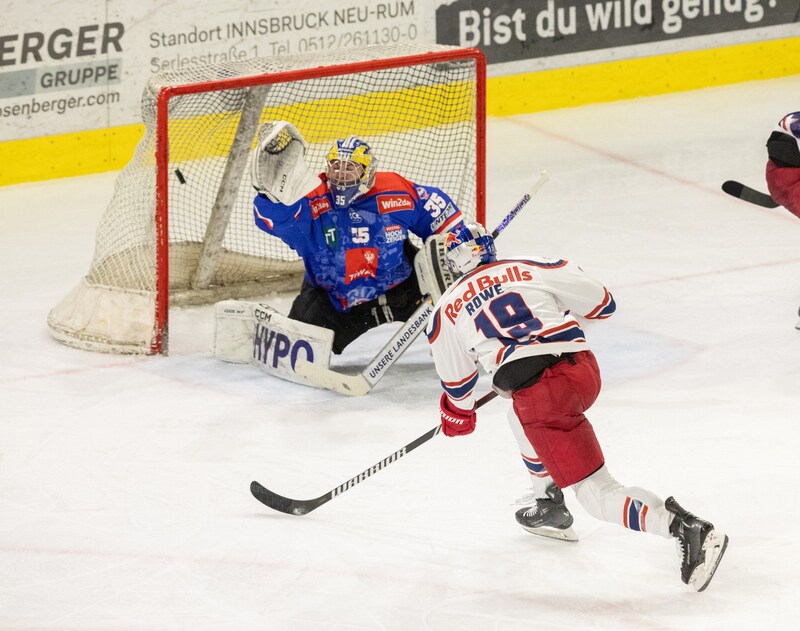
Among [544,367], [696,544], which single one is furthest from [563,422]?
[696,544]

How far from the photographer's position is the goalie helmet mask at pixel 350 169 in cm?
518

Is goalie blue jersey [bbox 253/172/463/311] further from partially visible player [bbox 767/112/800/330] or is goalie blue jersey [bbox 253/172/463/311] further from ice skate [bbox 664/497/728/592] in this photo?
ice skate [bbox 664/497/728/592]

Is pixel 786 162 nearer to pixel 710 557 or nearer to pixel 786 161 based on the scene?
pixel 786 161

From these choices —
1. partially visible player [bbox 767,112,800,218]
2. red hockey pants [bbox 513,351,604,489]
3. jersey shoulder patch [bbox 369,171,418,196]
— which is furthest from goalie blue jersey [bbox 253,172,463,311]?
red hockey pants [bbox 513,351,604,489]

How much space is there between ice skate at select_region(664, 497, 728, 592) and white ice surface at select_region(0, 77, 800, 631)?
0.11 m

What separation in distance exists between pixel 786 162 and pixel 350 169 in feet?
5.50

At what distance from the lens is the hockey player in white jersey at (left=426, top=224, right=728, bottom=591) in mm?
3674

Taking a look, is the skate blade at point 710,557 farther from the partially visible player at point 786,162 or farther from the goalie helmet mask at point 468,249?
the partially visible player at point 786,162

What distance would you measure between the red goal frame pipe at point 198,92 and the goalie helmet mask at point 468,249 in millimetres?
1779

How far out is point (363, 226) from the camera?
5.33 metres

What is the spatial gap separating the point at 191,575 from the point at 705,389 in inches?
80.6

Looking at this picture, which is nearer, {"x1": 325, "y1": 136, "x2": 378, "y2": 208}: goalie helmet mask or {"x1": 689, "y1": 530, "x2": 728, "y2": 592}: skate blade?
{"x1": 689, "y1": 530, "x2": 728, "y2": 592}: skate blade

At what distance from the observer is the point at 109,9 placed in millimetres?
7617

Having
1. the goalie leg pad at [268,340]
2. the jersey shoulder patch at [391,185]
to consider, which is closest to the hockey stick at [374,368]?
the goalie leg pad at [268,340]
